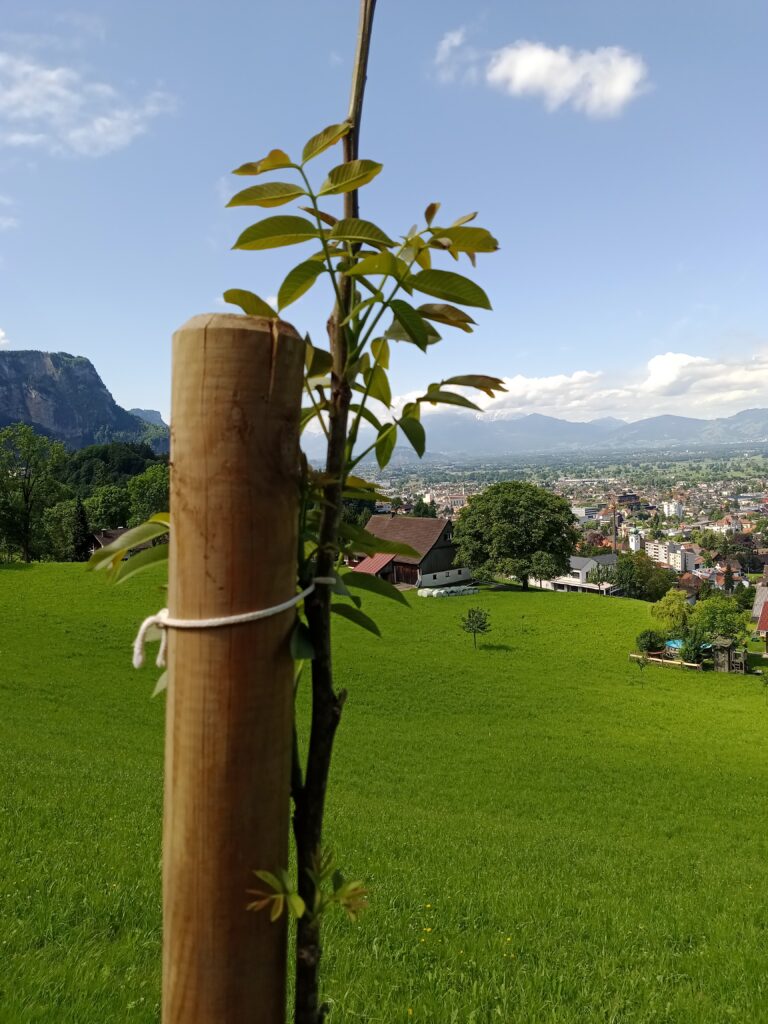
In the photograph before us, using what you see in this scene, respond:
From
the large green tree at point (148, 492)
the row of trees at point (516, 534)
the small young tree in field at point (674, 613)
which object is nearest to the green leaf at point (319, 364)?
the small young tree in field at point (674, 613)

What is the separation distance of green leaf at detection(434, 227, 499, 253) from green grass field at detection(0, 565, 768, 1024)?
72 cm

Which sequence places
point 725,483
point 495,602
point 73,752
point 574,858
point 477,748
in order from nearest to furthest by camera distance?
point 574,858
point 73,752
point 477,748
point 495,602
point 725,483

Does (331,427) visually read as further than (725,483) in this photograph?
No

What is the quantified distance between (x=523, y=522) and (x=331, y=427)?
33.3m

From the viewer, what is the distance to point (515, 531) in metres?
33.4

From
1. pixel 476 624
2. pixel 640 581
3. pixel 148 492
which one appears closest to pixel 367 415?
pixel 476 624

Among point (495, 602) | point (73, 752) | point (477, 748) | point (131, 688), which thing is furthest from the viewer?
point (495, 602)

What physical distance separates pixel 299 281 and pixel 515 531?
109 feet

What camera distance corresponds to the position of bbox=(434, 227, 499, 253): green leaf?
3.06ft

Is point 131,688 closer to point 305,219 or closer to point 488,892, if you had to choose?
point 488,892

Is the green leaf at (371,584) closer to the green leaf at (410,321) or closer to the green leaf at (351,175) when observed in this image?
the green leaf at (410,321)

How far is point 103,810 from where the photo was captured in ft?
19.4

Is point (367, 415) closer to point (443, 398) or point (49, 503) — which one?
point (443, 398)

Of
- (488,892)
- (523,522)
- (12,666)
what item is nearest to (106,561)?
(488,892)
